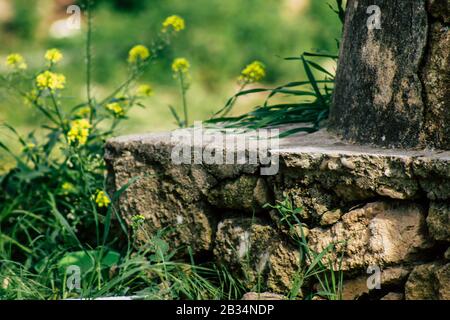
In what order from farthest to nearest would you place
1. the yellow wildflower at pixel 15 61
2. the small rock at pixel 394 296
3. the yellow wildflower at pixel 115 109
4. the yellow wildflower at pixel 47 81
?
the yellow wildflower at pixel 15 61 → the yellow wildflower at pixel 115 109 → the yellow wildflower at pixel 47 81 → the small rock at pixel 394 296

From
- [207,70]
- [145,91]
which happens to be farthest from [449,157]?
[207,70]

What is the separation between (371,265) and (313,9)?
236 inches

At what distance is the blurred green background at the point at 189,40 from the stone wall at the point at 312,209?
3.54m

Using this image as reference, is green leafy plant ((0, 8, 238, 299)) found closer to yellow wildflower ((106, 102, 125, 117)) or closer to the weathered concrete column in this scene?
yellow wildflower ((106, 102, 125, 117))

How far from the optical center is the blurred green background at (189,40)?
24.2ft

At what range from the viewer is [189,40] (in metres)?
7.79

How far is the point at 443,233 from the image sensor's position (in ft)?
8.70

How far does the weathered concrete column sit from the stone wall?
94mm

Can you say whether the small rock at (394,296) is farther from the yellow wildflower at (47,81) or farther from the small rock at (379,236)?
the yellow wildflower at (47,81)

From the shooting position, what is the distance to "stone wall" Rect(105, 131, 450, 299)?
2.70m

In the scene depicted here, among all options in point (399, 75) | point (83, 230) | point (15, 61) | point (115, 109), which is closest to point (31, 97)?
point (15, 61)

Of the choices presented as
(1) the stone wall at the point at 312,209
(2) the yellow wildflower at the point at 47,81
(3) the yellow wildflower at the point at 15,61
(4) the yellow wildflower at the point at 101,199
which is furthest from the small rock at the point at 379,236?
(3) the yellow wildflower at the point at 15,61

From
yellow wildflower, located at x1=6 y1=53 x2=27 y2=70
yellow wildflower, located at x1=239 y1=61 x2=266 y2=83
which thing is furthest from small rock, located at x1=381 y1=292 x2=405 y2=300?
yellow wildflower, located at x1=6 y1=53 x2=27 y2=70
